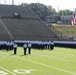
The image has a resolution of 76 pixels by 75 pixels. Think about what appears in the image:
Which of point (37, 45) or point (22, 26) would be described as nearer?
point (37, 45)

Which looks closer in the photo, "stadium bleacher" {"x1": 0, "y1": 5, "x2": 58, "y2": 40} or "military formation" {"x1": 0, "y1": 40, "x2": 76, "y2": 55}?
"military formation" {"x1": 0, "y1": 40, "x2": 76, "y2": 55}

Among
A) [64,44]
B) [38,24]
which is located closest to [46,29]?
[38,24]

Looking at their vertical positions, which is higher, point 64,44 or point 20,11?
point 20,11

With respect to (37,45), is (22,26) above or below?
above

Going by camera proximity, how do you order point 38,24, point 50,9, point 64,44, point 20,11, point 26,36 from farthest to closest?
point 50,9
point 20,11
point 38,24
point 26,36
point 64,44

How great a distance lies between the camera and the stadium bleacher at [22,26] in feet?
129

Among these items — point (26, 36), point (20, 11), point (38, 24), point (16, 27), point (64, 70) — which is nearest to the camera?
point (64, 70)

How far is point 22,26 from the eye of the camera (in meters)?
43.6

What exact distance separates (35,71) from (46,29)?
106 feet

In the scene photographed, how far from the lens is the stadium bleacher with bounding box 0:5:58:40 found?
129ft

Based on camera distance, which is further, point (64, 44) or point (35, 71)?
point (64, 44)

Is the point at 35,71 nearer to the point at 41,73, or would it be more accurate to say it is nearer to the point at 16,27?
the point at 41,73

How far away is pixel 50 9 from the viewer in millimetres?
124625

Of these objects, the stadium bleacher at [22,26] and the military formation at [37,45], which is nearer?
the military formation at [37,45]
